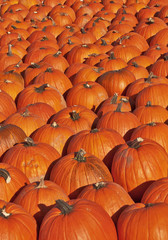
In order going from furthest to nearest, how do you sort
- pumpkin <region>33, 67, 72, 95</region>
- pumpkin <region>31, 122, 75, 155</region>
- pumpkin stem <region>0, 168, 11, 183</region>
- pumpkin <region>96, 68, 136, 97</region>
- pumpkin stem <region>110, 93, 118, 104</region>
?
pumpkin <region>33, 67, 72, 95</region> < pumpkin <region>96, 68, 136, 97</region> < pumpkin stem <region>110, 93, 118, 104</region> < pumpkin <region>31, 122, 75, 155</region> < pumpkin stem <region>0, 168, 11, 183</region>

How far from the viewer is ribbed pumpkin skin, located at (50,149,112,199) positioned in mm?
3912

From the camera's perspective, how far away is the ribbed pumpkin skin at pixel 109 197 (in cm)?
344

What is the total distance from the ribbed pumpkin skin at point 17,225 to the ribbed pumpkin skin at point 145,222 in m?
0.73

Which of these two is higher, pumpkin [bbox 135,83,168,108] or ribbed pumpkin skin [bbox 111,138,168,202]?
pumpkin [bbox 135,83,168,108]

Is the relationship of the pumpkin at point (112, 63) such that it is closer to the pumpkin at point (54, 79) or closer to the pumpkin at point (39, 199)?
the pumpkin at point (54, 79)

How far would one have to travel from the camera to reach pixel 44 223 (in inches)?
119

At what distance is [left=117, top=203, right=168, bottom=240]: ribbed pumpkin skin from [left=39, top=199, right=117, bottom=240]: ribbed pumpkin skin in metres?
0.14

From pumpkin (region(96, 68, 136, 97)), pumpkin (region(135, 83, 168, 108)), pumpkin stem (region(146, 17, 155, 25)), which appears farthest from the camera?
pumpkin stem (region(146, 17, 155, 25))

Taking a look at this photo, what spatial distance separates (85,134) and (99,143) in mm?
215

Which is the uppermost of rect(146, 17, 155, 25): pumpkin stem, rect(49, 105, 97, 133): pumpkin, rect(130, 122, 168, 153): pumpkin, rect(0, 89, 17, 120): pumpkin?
rect(146, 17, 155, 25): pumpkin stem

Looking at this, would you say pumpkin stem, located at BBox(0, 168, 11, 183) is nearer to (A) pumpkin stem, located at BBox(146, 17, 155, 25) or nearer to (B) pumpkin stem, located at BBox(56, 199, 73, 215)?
(B) pumpkin stem, located at BBox(56, 199, 73, 215)

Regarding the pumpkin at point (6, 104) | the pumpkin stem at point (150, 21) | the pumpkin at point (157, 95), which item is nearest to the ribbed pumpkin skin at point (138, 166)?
the pumpkin at point (157, 95)

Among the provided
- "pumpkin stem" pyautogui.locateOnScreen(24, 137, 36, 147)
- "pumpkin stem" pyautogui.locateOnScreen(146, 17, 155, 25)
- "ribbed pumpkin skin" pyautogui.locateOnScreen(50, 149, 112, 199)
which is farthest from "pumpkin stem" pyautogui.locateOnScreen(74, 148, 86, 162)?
"pumpkin stem" pyautogui.locateOnScreen(146, 17, 155, 25)

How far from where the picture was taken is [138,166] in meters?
4.05
